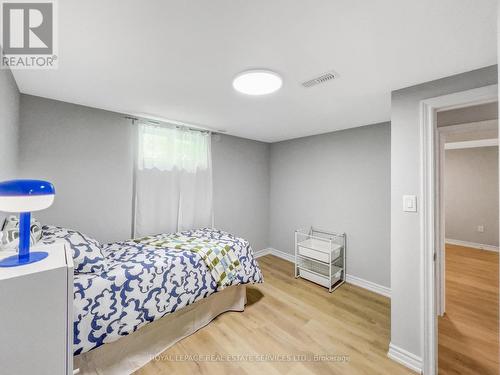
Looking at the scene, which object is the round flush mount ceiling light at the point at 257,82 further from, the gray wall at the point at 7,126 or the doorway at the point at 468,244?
the doorway at the point at 468,244

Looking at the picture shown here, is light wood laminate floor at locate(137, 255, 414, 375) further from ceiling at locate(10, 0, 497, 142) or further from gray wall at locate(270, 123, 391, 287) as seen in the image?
ceiling at locate(10, 0, 497, 142)

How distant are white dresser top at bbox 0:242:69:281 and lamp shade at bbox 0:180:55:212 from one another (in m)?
0.20

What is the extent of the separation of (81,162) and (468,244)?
748 centimetres

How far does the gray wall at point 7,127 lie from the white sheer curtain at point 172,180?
1087 mm

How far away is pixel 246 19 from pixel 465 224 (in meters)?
6.59

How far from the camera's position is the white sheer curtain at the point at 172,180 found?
2707mm

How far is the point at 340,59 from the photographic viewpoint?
1395mm

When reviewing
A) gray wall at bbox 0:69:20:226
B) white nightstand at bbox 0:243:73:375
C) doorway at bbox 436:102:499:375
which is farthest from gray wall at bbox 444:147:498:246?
gray wall at bbox 0:69:20:226

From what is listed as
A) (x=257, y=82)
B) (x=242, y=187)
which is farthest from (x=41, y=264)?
(x=242, y=187)

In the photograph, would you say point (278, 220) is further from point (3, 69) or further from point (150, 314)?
point (3, 69)

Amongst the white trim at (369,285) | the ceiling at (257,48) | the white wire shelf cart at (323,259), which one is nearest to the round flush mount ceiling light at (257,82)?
the ceiling at (257,48)

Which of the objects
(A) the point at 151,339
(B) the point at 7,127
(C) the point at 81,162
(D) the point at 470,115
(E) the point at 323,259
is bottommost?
(A) the point at 151,339

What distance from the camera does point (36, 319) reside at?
2.28 ft

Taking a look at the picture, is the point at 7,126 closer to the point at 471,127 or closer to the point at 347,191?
the point at 347,191
